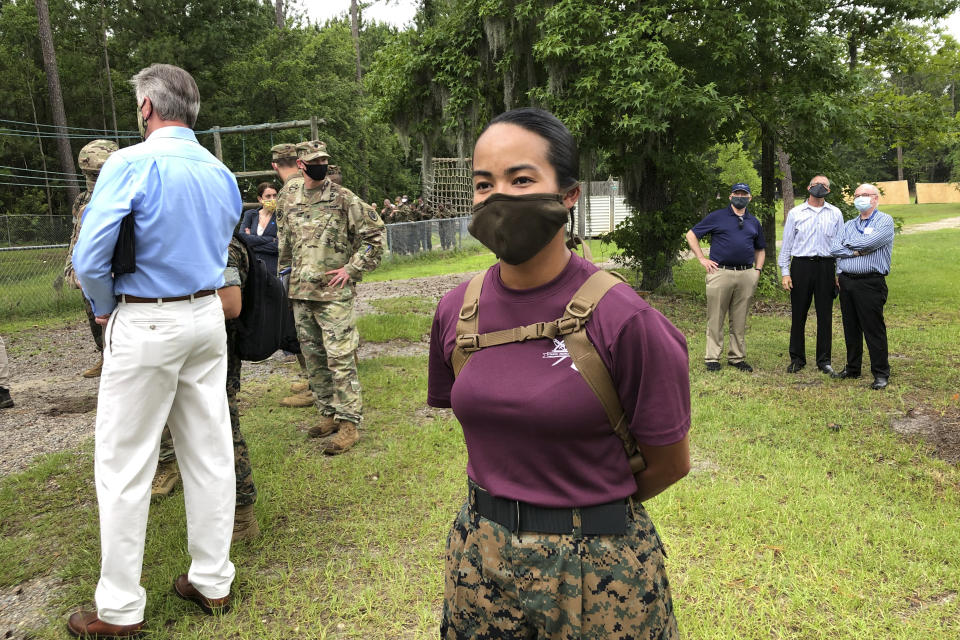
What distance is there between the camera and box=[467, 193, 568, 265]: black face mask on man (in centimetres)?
170

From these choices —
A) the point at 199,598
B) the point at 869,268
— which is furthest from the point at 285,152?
the point at 869,268

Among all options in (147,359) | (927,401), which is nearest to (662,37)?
(927,401)

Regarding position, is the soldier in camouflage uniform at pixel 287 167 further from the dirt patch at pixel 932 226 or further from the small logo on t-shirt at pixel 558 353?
the dirt patch at pixel 932 226

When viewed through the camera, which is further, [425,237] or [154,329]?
[425,237]

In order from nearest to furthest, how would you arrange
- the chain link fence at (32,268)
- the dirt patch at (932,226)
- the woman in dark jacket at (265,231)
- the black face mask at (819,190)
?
the black face mask at (819,190)
the woman in dark jacket at (265,231)
the chain link fence at (32,268)
the dirt patch at (932,226)

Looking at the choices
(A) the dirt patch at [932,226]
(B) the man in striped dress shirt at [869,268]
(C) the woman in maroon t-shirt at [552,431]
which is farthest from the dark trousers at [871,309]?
(A) the dirt patch at [932,226]

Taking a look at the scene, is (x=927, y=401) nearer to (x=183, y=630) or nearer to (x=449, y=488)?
(x=449, y=488)

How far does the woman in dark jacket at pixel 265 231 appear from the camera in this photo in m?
7.84

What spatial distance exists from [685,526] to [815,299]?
473 cm

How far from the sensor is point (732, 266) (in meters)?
8.17

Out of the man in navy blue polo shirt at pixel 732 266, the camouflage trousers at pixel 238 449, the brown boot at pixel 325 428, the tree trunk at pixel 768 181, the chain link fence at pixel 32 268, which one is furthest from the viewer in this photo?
the chain link fence at pixel 32 268

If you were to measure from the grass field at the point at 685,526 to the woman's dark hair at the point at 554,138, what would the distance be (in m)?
Result: 2.57

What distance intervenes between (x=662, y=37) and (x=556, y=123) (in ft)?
35.9

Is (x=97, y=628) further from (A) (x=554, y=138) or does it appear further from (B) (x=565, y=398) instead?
(A) (x=554, y=138)
